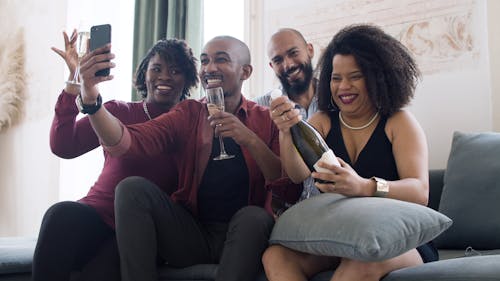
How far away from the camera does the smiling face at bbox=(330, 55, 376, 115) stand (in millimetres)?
1722

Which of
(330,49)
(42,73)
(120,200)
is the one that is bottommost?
(120,200)

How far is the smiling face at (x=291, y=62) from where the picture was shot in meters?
2.44

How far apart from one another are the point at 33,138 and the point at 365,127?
9.25 feet

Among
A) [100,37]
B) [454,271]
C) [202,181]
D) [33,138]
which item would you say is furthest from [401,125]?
[33,138]

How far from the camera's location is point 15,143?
4.03 metres

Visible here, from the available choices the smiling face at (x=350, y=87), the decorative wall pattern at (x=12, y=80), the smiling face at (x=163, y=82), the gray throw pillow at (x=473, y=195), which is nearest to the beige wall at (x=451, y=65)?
the gray throw pillow at (x=473, y=195)

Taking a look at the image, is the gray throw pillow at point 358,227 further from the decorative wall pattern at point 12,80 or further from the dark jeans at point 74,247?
the decorative wall pattern at point 12,80

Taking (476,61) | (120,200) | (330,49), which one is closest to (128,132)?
(120,200)

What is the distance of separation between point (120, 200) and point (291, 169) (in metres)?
0.48

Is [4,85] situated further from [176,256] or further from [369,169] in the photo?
[369,169]

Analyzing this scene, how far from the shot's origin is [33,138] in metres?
3.94

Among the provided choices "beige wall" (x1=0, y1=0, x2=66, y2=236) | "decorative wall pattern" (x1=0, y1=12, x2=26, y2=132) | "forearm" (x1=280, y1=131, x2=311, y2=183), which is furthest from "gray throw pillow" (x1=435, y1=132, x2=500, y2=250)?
"decorative wall pattern" (x1=0, y1=12, x2=26, y2=132)

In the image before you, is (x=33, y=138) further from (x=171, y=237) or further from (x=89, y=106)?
(x=171, y=237)

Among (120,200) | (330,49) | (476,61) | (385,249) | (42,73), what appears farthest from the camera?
(42,73)
